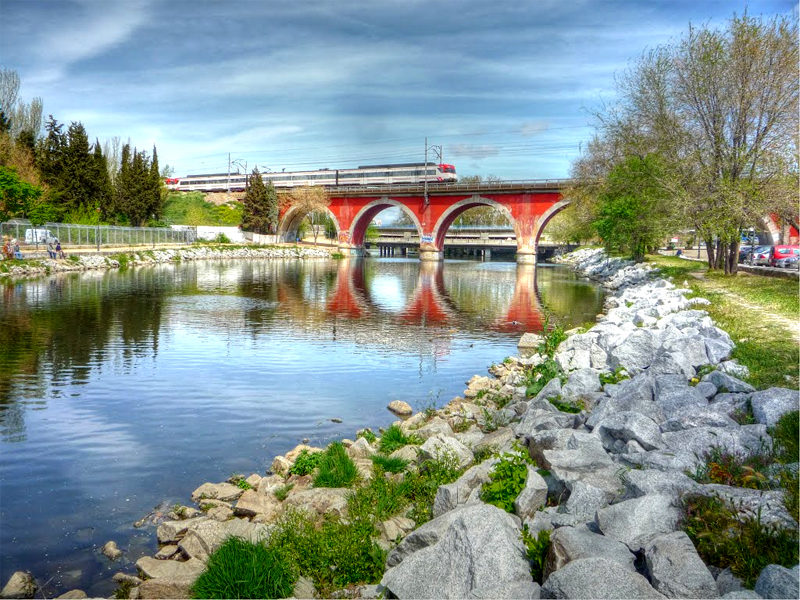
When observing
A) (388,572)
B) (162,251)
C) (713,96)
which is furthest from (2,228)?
(388,572)

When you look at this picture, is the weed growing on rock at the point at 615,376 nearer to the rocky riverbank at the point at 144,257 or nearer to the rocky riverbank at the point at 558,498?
the rocky riverbank at the point at 558,498

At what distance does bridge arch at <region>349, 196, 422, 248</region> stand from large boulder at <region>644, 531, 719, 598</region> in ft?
231

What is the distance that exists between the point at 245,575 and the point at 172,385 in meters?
9.67

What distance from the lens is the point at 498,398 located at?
12820 mm

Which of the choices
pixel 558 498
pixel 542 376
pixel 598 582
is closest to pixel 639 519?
pixel 598 582

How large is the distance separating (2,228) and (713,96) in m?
43.8

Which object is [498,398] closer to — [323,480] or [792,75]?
[323,480]

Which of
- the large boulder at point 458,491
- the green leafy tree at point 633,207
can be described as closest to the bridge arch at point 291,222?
the green leafy tree at point 633,207

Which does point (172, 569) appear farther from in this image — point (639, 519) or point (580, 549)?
point (639, 519)

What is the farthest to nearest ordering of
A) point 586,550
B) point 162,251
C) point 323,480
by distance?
point 162,251, point 323,480, point 586,550

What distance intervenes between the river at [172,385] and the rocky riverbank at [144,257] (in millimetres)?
9877

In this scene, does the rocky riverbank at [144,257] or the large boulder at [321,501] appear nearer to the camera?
the large boulder at [321,501]

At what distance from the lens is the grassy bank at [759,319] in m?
9.84

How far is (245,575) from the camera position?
5504 millimetres
